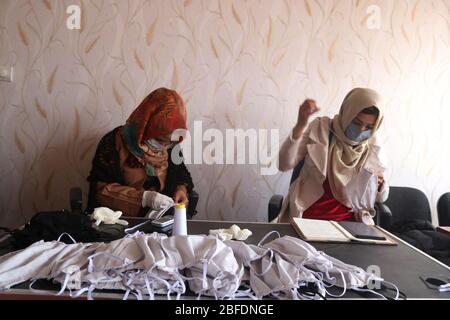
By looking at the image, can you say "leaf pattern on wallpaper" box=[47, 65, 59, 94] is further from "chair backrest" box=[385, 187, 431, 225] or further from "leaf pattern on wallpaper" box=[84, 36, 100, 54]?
"chair backrest" box=[385, 187, 431, 225]

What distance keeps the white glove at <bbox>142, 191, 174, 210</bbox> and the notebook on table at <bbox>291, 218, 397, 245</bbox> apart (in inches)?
23.6

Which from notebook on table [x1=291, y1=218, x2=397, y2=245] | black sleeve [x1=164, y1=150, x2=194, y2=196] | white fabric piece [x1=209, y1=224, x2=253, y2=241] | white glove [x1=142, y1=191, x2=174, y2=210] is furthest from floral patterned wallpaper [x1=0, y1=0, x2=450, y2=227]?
white fabric piece [x1=209, y1=224, x2=253, y2=241]

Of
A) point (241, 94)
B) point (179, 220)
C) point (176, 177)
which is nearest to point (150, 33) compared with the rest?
point (241, 94)

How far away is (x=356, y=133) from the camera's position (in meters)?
1.82

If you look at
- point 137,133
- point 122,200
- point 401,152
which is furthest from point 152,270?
point 401,152

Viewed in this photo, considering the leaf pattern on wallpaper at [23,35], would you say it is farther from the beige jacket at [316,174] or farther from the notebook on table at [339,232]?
the notebook on table at [339,232]

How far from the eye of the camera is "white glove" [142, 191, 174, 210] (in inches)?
64.8

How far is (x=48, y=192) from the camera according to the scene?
2.39 m

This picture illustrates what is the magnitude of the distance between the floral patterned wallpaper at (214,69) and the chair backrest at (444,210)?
1.07ft

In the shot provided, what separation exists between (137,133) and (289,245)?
3.73 ft

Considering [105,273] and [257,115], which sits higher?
[257,115]

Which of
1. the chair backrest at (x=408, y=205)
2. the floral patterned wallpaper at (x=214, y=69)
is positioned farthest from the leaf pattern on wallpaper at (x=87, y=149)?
the chair backrest at (x=408, y=205)

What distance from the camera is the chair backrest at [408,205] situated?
215 centimetres
